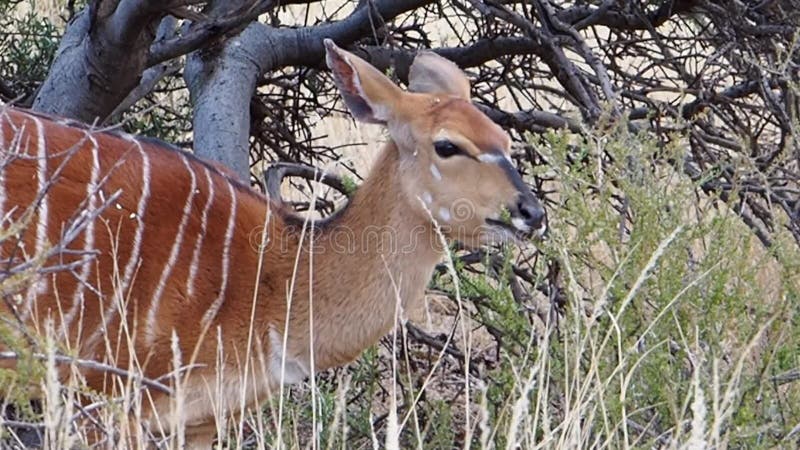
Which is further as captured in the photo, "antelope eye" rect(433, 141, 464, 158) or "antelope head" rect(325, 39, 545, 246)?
"antelope eye" rect(433, 141, 464, 158)

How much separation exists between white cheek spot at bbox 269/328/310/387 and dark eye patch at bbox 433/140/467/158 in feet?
2.36

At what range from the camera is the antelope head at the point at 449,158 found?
388 cm

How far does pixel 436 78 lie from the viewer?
175 inches

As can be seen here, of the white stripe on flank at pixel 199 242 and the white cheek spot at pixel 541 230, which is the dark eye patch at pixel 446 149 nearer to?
the white cheek spot at pixel 541 230

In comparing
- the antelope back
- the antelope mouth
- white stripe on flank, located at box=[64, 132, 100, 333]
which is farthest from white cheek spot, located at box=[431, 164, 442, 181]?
white stripe on flank, located at box=[64, 132, 100, 333]

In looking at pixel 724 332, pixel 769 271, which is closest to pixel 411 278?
pixel 724 332

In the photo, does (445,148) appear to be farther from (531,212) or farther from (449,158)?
(531,212)

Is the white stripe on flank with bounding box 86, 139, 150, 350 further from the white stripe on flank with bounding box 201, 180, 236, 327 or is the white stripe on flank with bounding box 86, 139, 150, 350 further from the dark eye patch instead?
the dark eye patch

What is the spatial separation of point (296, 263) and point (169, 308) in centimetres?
38

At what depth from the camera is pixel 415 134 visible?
411 cm

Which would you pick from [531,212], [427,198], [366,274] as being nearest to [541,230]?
[531,212]

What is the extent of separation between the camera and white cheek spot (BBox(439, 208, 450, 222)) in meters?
4.00

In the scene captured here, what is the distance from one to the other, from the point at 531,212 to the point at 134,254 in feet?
3.68

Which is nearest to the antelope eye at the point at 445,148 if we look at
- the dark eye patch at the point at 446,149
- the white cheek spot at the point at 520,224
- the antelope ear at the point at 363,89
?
the dark eye patch at the point at 446,149
